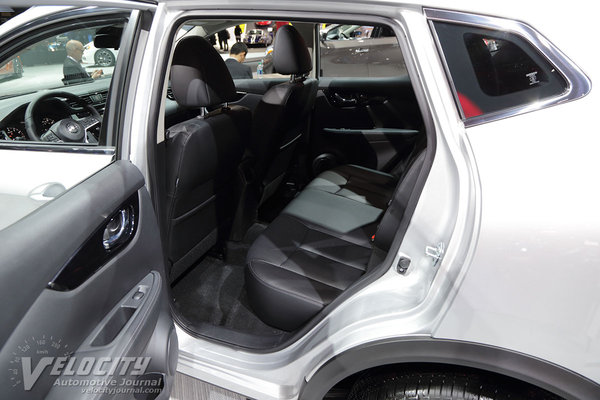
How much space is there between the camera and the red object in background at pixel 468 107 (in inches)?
36.4

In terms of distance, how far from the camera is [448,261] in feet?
3.05

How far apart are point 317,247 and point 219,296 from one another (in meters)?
0.60

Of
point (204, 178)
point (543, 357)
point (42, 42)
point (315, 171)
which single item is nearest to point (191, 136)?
point (204, 178)

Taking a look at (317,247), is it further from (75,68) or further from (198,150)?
(75,68)

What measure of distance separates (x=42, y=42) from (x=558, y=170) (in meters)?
1.55

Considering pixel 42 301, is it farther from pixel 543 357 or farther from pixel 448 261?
pixel 543 357

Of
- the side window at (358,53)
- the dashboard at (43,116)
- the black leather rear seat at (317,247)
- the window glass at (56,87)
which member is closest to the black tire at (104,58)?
the window glass at (56,87)

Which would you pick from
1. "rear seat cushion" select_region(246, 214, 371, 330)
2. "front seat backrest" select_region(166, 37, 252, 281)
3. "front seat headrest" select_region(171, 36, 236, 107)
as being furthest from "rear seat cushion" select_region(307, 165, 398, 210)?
"front seat headrest" select_region(171, 36, 236, 107)

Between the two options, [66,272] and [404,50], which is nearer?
[66,272]

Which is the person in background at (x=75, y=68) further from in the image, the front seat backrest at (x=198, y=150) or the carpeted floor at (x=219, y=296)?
the carpeted floor at (x=219, y=296)

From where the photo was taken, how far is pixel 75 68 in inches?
72.5

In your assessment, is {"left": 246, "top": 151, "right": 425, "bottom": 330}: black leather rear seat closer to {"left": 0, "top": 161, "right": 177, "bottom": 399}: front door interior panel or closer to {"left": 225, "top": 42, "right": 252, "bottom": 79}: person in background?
{"left": 0, "top": 161, "right": 177, "bottom": 399}: front door interior panel

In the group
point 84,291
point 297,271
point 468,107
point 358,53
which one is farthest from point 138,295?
point 358,53

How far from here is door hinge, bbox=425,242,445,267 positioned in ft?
3.14
